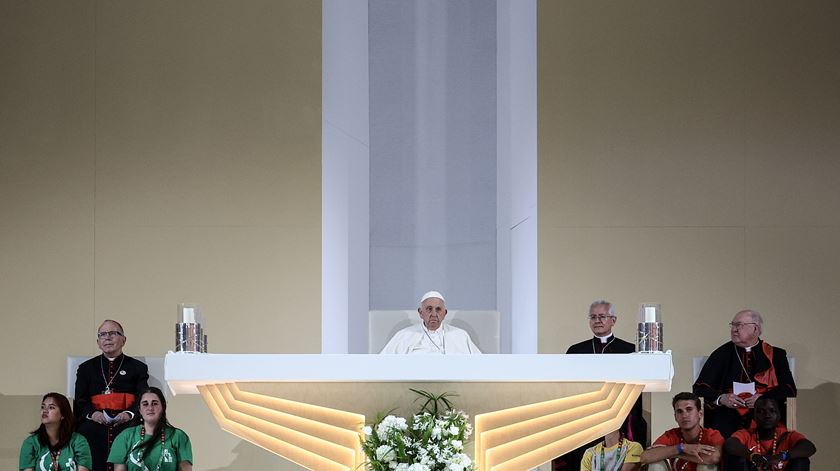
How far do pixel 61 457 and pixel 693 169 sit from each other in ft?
13.7

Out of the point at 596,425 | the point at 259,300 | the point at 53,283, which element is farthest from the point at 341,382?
the point at 53,283

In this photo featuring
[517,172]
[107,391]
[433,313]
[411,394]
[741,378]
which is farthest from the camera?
[517,172]

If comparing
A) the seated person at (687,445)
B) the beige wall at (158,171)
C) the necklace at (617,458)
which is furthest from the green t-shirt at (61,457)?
the seated person at (687,445)

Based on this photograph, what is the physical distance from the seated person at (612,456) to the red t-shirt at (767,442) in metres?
0.51

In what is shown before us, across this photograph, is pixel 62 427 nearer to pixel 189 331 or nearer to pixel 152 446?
pixel 152 446

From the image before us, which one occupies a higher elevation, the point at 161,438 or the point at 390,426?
the point at 390,426

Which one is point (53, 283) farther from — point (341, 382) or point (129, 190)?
point (341, 382)

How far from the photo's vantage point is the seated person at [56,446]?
5414 mm

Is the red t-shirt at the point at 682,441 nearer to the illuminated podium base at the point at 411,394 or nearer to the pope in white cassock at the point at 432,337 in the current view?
the pope in white cassock at the point at 432,337

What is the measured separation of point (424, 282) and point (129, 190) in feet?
8.11

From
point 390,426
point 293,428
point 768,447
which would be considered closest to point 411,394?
point 390,426

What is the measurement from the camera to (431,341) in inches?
252

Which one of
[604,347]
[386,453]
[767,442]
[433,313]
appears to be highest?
[433,313]

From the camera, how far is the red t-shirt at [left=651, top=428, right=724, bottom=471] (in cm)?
530
